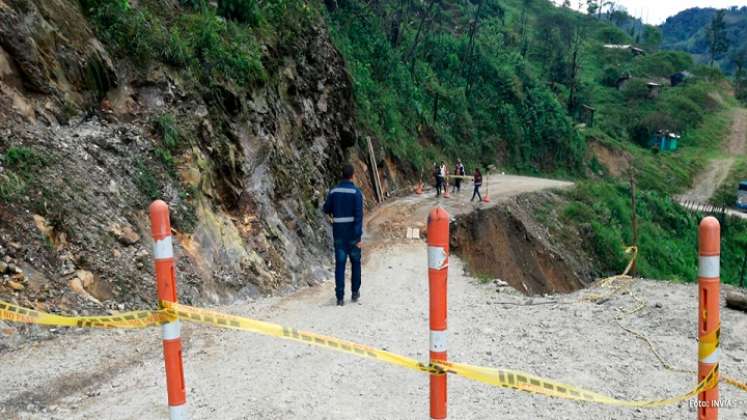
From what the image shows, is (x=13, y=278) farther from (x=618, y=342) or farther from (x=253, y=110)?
(x=253, y=110)

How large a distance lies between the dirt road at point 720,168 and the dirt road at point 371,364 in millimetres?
46089

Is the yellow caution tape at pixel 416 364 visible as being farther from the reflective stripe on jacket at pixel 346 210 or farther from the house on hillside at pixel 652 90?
the house on hillside at pixel 652 90

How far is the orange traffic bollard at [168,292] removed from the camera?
2.87 metres

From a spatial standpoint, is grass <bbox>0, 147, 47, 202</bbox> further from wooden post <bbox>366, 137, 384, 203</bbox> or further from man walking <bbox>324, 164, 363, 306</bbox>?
wooden post <bbox>366, 137, 384, 203</bbox>

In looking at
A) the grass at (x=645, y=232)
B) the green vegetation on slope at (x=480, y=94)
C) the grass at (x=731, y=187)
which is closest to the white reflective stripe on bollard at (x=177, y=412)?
the green vegetation on slope at (x=480, y=94)

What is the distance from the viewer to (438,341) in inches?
107

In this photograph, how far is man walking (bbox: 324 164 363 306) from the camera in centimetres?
784

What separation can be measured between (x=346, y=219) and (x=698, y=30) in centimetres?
20352

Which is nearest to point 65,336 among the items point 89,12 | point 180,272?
point 180,272

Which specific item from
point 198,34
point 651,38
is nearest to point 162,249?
point 198,34

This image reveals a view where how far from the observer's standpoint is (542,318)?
289 inches

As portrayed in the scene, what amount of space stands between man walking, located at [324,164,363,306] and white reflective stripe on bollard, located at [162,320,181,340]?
4953 mm

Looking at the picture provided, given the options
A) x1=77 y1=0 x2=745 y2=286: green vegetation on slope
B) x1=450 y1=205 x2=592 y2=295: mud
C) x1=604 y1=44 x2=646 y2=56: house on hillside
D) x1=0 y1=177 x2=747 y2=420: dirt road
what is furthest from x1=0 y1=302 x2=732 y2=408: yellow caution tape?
x1=604 y1=44 x2=646 y2=56: house on hillside

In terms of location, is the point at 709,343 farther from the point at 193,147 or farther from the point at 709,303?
the point at 193,147
